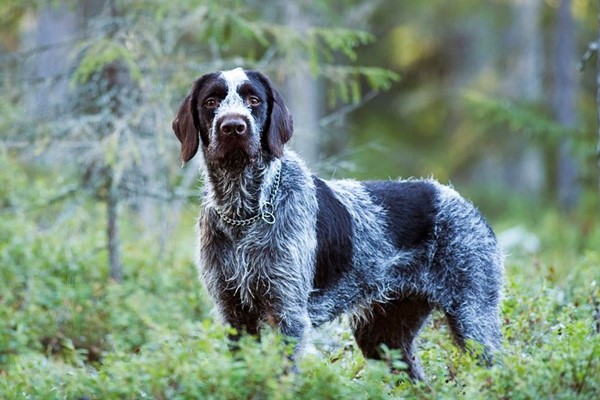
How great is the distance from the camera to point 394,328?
6.86 metres

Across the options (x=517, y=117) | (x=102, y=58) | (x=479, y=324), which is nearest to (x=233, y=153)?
(x=479, y=324)

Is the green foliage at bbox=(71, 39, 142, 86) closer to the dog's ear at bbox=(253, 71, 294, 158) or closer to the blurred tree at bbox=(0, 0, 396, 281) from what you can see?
the blurred tree at bbox=(0, 0, 396, 281)

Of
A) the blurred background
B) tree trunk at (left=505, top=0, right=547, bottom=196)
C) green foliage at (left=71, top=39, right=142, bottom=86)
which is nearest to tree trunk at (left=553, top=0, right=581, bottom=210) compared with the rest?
the blurred background

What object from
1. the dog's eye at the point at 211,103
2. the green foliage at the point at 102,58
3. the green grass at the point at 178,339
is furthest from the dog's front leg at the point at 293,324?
the green foliage at the point at 102,58

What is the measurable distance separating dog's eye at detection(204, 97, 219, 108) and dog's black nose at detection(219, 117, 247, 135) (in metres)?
0.27

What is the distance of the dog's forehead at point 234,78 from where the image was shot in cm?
588

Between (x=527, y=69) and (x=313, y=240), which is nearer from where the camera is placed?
(x=313, y=240)

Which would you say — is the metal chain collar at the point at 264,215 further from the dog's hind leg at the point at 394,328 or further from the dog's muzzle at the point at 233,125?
the dog's hind leg at the point at 394,328

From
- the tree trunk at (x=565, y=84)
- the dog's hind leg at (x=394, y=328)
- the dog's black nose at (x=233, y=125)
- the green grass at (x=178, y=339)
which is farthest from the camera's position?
the tree trunk at (x=565, y=84)

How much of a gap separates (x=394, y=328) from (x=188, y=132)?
213 centimetres

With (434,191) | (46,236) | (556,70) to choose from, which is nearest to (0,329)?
(46,236)

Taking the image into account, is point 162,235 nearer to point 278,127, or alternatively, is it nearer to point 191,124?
point 191,124

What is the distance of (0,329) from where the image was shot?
803 centimetres

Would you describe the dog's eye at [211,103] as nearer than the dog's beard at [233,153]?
No
